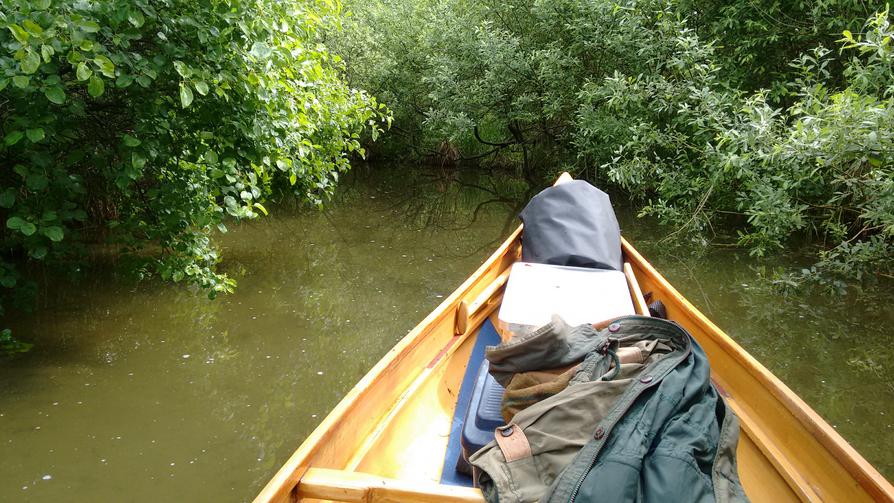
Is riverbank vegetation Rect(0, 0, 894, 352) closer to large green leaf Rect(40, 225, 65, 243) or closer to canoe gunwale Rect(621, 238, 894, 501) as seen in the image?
large green leaf Rect(40, 225, 65, 243)

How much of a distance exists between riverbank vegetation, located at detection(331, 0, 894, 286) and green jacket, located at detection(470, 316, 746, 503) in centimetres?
319

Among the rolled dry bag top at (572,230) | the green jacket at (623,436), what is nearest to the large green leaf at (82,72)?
the green jacket at (623,436)

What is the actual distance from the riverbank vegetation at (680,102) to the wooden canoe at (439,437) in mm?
2542

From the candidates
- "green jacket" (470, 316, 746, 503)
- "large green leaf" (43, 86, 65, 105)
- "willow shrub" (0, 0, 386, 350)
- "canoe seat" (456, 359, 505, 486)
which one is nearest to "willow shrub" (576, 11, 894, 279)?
"green jacket" (470, 316, 746, 503)

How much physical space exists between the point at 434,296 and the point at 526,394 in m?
3.89

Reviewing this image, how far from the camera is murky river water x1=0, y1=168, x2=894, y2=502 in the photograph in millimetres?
3182

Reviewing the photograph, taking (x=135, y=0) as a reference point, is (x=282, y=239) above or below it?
below

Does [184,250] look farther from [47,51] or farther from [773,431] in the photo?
[773,431]

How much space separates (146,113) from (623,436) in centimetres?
361

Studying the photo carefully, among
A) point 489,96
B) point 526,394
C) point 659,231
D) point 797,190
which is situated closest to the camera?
point 526,394

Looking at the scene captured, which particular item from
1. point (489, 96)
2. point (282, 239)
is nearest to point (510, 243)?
point (282, 239)

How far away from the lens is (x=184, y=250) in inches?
177

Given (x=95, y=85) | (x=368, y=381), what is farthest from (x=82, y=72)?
(x=368, y=381)

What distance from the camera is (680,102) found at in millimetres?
8195
